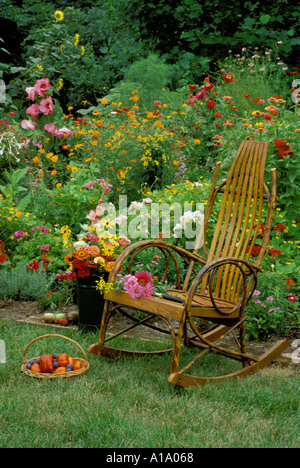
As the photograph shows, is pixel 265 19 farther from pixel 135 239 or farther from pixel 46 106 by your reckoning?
pixel 135 239

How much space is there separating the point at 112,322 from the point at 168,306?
3.83ft

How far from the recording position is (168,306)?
301 centimetres

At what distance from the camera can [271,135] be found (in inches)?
191

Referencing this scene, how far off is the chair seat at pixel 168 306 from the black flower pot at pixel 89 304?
1.71 ft

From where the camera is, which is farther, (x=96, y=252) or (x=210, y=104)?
(x=210, y=104)

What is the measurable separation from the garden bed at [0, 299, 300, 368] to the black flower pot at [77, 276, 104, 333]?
137 mm

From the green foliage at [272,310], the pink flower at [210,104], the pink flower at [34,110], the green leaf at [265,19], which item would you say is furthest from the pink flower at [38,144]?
the green leaf at [265,19]

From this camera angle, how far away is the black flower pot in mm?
3775

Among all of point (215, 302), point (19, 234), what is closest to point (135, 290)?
point (215, 302)

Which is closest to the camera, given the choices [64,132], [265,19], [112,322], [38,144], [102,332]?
[102,332]

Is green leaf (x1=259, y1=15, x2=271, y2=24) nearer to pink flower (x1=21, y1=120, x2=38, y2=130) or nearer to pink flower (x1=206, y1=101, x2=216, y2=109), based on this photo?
pink flower (x1=206, y1=101, x2=216, y2=109)

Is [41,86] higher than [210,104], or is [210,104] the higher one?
→ [41,86]
